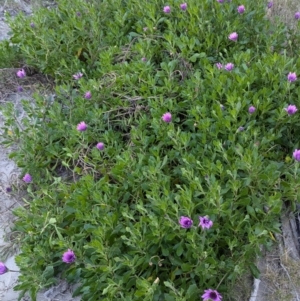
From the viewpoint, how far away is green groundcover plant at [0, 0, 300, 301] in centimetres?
220

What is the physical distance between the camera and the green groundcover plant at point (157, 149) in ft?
7.20

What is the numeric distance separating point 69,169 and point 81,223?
24.8 inches

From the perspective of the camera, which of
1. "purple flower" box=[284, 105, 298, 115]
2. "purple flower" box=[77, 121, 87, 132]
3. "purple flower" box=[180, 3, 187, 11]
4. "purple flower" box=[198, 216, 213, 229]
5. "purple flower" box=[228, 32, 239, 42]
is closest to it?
"purple flower" box=[198, 216, 213, 229]

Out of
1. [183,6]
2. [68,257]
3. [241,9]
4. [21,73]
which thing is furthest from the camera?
[21,73]

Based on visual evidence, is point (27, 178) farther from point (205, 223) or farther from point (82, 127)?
point (205, 223)

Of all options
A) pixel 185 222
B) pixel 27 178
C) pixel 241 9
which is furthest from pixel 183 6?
pixel 185 222

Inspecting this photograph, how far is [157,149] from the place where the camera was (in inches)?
101

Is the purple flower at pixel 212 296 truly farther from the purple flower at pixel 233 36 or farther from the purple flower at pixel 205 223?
the purple flower at pixel 233 36

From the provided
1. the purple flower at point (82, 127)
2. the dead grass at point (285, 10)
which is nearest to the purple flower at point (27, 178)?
the purple flower at point (82, 127)

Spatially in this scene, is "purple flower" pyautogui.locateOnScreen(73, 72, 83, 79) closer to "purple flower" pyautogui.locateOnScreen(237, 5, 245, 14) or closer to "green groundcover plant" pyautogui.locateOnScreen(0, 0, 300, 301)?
"green groundcover plant" pyautogui.locateOnScreen(0, 0, 300, 301)

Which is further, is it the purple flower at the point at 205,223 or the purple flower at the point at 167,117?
the purple flower at the point at 167,117

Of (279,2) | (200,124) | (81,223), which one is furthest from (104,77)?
(279,2)

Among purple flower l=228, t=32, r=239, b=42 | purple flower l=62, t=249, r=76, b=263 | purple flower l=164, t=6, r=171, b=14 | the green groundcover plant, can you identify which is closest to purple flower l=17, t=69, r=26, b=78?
the green groundcover plant

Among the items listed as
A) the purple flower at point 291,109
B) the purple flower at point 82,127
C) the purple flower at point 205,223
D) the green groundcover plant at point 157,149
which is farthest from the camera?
the purple flower at point 82,127
